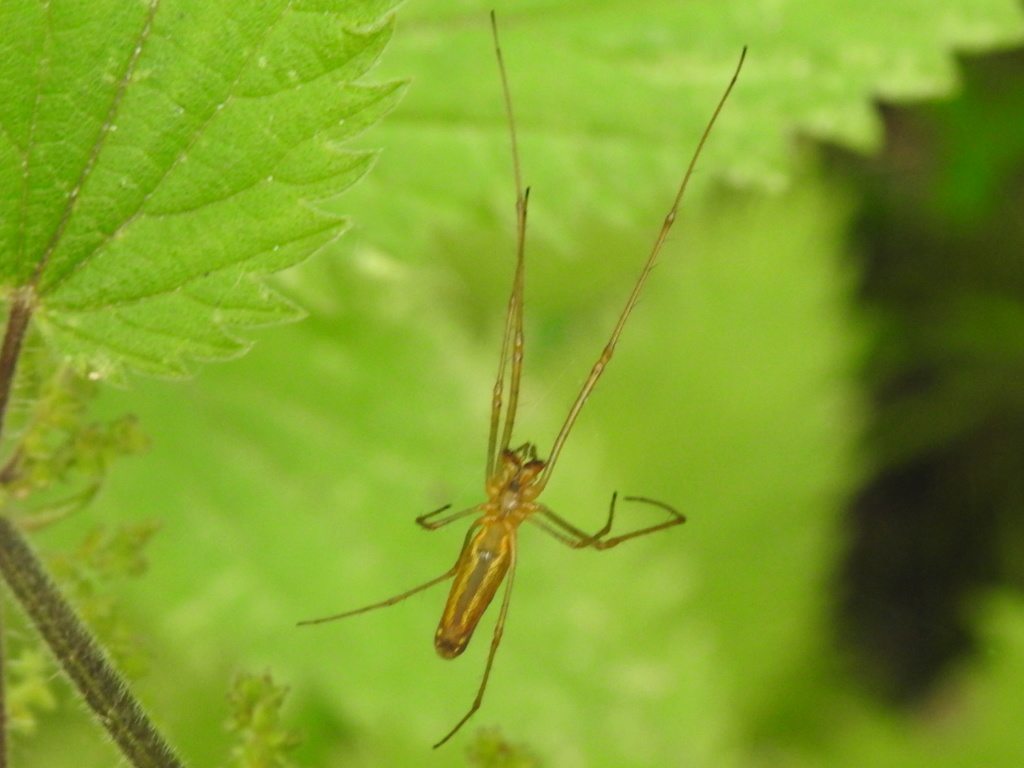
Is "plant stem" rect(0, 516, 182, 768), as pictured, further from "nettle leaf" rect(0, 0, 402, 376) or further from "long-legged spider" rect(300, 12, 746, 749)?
"long-legged spider" rect(300, 12, 746, 749)

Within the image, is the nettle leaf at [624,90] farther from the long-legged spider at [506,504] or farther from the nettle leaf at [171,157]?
the nettle leaf at [171,157]

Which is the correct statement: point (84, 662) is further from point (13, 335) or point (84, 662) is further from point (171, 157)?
point (171, 157)

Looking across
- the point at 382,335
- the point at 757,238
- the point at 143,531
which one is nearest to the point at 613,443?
the point at 757,238

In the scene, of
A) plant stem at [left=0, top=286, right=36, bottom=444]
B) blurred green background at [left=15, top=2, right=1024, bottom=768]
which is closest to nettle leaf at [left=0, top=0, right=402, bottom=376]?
plant stem at [left=0, top=286, right=36, bottom=444]

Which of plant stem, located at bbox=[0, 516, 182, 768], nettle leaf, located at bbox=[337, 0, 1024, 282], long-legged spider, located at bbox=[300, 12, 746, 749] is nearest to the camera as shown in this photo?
plant stem, located at bbox=[0, 516, 182, 768]

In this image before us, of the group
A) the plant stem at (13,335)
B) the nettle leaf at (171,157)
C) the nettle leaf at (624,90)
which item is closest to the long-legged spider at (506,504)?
the nettle leaf at (624,90)

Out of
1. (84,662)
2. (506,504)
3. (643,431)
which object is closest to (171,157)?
(84,662)
